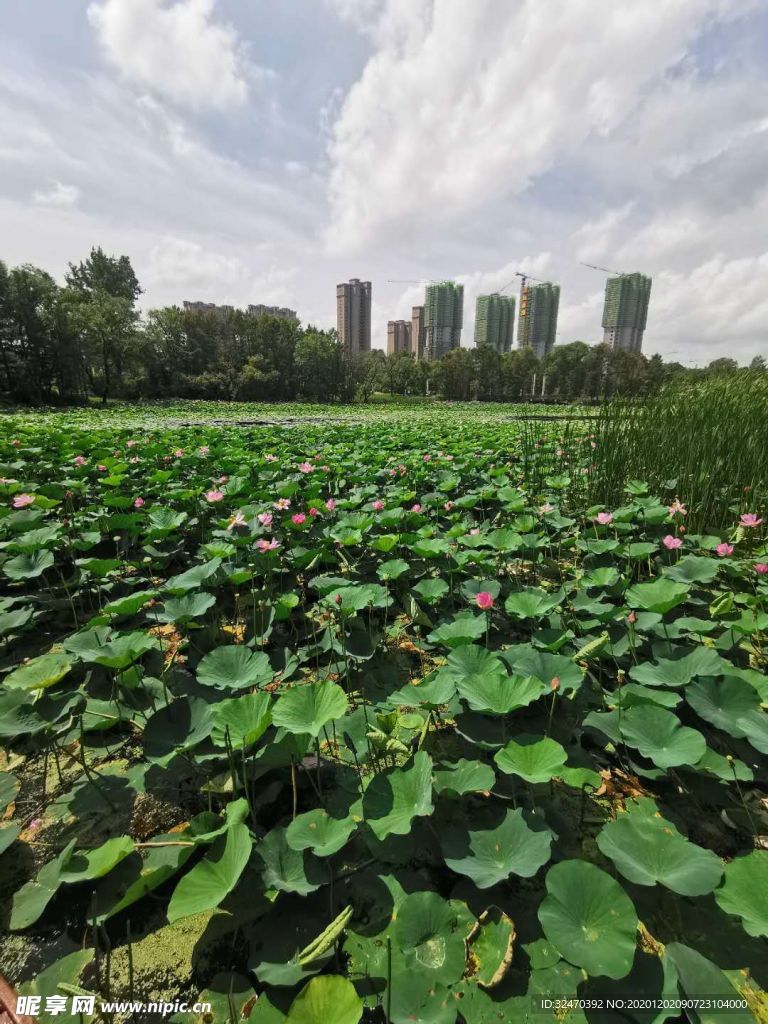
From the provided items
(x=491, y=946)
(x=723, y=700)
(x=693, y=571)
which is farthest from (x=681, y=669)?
(x=491, y=946)

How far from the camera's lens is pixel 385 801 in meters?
1.06

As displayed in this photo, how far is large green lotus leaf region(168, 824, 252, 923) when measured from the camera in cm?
85

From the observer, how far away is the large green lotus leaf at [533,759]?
106 cm

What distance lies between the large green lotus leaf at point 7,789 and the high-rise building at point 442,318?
243 feet

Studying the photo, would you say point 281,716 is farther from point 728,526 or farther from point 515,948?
point 728,526

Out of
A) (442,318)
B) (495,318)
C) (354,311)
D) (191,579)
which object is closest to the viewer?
(191,579)

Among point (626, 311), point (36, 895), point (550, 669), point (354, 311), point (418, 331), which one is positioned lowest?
point (36, 895)

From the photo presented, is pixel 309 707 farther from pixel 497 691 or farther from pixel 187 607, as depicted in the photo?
pixel 187 607

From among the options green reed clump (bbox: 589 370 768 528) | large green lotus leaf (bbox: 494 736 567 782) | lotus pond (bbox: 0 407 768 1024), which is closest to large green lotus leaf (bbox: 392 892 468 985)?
lotus pond (bbox: 0 407 768 1024)

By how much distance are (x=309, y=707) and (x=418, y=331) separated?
8735 centimetres

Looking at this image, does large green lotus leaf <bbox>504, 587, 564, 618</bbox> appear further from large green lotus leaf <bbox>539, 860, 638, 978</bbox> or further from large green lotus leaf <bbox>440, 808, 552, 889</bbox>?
large green lotus leaf <bbox>539, 860, 638, 978</bbox>

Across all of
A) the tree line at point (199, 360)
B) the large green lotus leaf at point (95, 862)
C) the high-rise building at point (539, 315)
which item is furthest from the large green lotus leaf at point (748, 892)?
the high-rise building at point (539, 315)

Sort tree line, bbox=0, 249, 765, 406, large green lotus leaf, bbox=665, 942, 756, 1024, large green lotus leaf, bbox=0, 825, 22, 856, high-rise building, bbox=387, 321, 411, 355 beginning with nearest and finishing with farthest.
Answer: large green lotus leaf, bbox=665, 942, 756, 1024 < large green lotus leaf, bbox=0, 825, 22, 856 < tree line, bbox=0, 249, 765, 406 < high-rise building, bbox=387, 321, 411, 355

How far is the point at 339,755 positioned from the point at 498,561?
4.35ft
